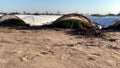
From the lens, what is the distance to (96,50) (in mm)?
6918

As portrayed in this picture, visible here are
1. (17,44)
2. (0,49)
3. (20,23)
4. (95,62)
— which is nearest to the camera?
(95,62)

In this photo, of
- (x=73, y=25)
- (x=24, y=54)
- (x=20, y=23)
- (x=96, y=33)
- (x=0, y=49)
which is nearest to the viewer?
(x=24, y=54)

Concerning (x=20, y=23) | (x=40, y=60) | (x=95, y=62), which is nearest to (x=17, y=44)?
(x=40, y=60)

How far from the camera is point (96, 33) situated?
389 inches

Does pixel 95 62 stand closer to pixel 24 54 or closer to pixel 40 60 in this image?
pixel 40 60

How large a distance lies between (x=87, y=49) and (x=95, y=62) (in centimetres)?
133

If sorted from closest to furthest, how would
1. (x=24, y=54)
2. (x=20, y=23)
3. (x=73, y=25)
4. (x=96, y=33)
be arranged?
(x=24, y=54) → (x=96, y=33) → (x=73, y=25) → (x=20, y=23)

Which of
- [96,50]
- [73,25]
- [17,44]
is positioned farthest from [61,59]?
[73,25]

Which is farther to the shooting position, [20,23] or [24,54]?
A: [20,23]

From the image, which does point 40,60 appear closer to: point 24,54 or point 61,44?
point 24,54

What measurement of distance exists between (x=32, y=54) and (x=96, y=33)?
431 cm

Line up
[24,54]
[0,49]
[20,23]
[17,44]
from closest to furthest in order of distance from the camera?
[24,54] → [0,49] → [17,44] → [20,23]

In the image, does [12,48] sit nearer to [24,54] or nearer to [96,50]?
[24,54]

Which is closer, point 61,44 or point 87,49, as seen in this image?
point 87,49
